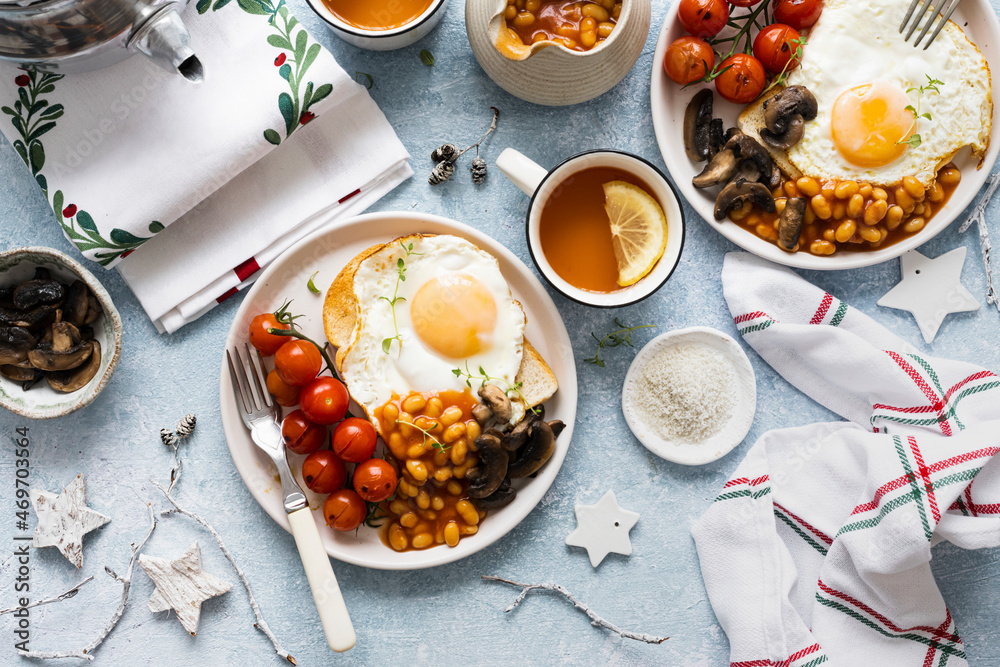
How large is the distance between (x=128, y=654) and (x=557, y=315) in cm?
182

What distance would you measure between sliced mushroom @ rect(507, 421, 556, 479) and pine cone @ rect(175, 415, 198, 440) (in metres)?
1.07

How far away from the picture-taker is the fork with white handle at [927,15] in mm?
1940

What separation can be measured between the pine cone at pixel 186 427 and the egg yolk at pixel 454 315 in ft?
2.78

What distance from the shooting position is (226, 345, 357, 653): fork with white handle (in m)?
1.93

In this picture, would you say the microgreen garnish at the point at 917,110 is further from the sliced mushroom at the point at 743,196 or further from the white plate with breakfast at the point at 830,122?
the sliced mushroom at the point at 743,196

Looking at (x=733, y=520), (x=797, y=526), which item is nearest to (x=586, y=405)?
(x=733, y=520)

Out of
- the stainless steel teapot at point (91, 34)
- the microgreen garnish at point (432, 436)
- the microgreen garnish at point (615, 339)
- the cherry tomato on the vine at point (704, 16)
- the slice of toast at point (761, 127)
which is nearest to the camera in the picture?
the stainless steel teapot at point (91, 34)

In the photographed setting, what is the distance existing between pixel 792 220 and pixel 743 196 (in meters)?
0.17

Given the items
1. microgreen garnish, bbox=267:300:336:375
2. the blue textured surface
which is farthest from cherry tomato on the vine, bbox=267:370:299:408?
the blue textured surface

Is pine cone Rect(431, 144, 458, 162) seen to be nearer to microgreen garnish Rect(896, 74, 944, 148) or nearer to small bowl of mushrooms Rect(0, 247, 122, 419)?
small bowl of mushrooms Rect(0, 247, 122, 419)

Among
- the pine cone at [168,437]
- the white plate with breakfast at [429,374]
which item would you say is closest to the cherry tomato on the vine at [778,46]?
the white plate with breakfast at [429,374]

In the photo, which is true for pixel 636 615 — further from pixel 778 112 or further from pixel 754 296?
pixel 778 112

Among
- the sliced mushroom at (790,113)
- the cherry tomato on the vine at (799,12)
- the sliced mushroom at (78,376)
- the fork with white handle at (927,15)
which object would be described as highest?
the cherry tomato on the vine at (799,12)

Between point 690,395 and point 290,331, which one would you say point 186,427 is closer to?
point 290,331
